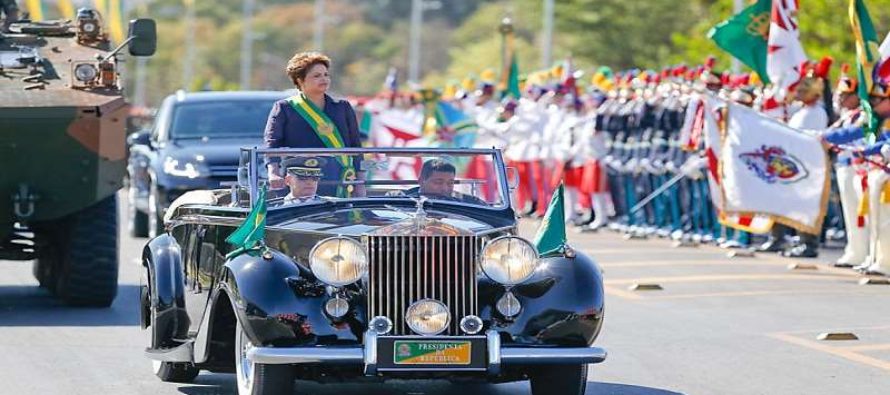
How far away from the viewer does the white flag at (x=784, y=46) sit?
20.4m

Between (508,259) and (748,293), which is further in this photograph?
(748,293)

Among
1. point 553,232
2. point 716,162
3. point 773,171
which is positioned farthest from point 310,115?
point 716,162

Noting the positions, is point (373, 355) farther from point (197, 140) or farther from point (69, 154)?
point (197, 140)

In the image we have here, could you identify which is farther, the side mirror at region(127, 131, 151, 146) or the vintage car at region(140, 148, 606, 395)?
the side mirror at region(127, 131, 151, 146)

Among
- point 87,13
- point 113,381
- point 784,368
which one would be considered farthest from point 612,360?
point 87,13

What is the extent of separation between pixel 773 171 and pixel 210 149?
210 inches

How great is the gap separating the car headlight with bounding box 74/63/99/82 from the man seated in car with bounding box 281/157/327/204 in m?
4.70

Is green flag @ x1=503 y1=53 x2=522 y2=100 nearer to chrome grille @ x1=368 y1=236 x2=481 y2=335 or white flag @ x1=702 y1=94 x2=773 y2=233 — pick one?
white flag @ x1=702 y1=94 x2=773 y2=233

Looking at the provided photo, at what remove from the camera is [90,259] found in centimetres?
1484

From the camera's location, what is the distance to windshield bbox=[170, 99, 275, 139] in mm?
20156

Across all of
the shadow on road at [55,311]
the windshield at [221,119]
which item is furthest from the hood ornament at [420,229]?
the windshield at [221,119]

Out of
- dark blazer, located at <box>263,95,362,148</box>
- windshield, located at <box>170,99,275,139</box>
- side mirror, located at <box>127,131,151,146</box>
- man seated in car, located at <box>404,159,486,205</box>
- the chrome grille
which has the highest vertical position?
dark blazer, located at <box>263,95,362,148</box>

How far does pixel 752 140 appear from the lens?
2031 centimetres

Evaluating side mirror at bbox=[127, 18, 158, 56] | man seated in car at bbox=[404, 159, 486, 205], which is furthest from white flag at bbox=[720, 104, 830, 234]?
man seated in car at bbox=[404, 159, 486, 205]
